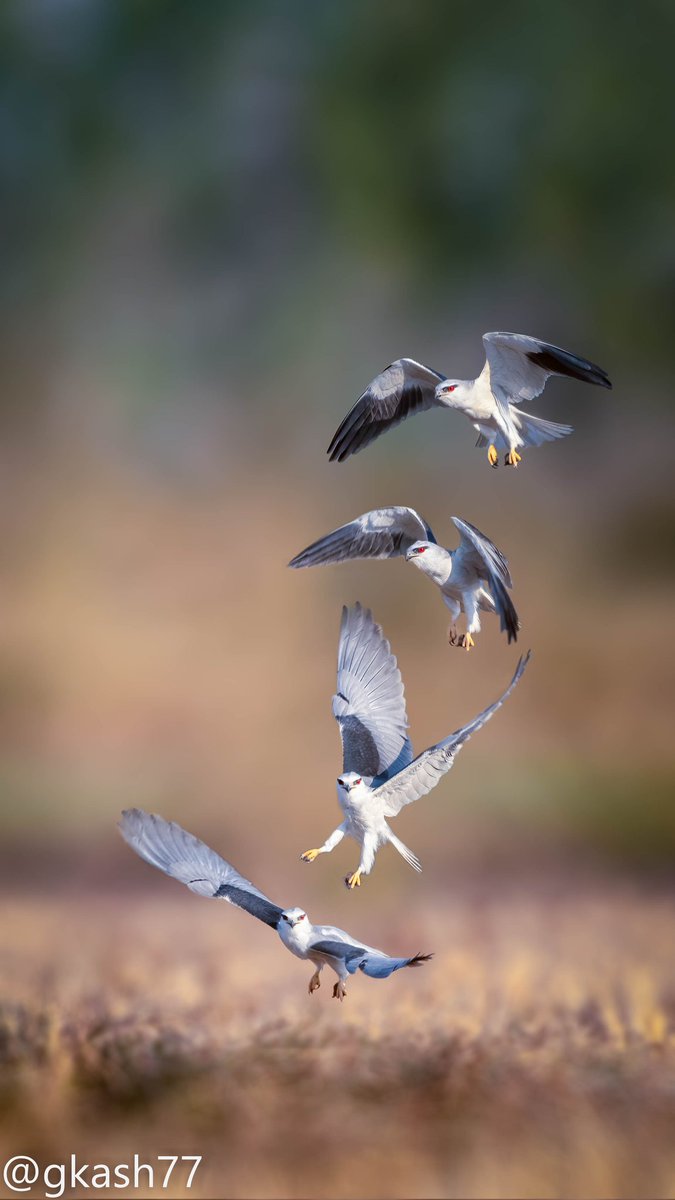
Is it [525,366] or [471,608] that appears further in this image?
[525,366]

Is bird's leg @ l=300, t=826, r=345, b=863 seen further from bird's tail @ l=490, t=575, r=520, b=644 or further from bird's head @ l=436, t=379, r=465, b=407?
bird's head @ l=436, t=379, r=465, b=407

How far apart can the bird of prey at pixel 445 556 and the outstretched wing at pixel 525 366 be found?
611mm

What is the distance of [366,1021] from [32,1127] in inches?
71.6

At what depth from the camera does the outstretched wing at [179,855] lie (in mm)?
5133

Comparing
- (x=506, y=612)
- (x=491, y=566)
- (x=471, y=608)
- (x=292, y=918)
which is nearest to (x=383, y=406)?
(x=471, y=608)

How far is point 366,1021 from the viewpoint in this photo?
25.4 ft

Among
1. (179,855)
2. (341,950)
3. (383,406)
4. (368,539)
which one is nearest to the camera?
(341,950)

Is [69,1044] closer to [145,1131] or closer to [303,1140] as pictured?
[145,1131]

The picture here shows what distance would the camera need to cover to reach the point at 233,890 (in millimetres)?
5121

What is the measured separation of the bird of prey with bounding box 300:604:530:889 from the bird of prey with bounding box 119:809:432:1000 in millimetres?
217

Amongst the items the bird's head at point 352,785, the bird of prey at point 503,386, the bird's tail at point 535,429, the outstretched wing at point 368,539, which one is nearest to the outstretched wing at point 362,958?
the bird's head at point 352,785

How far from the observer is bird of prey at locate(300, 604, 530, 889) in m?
5.00

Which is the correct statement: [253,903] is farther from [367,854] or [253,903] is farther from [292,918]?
[367,854]

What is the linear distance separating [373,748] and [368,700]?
8.6 inches
